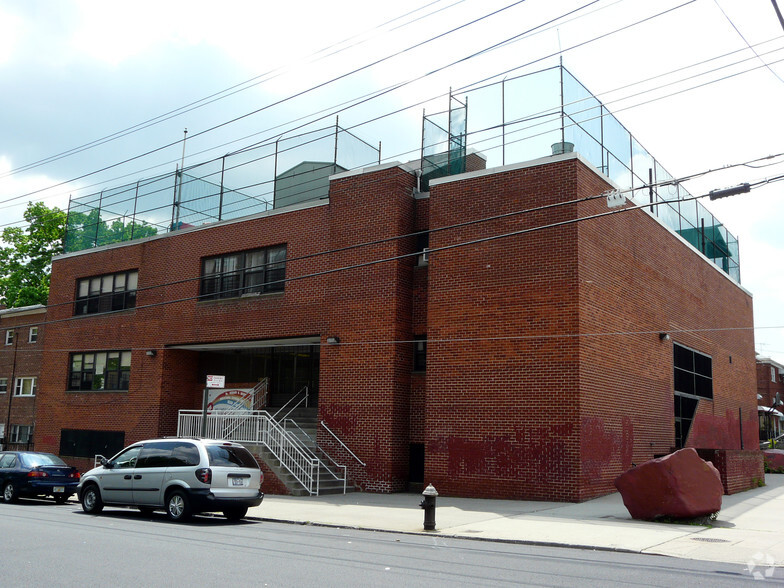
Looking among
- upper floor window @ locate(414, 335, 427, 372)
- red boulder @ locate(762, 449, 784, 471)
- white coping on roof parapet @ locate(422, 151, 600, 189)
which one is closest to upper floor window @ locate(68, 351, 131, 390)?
upper floor window @ locate(414, 335, 427, 372)

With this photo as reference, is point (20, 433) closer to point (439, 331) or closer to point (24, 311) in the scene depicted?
point (24, 311)

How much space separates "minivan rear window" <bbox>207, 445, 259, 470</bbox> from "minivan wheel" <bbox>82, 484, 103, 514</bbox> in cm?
322

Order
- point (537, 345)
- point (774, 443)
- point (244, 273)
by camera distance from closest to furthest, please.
A: point (537, 345) < point (244, 273) < point (774, 443)

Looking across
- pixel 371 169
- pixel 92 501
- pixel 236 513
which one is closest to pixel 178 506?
pixel 236 513

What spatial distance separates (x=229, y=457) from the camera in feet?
48.2

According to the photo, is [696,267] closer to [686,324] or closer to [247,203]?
[686,324]

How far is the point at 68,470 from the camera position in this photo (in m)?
18.8

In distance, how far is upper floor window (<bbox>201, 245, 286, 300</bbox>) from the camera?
78.8 ft

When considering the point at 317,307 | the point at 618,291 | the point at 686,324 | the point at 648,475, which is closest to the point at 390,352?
the point at 317,307

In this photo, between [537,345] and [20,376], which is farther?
[20,376]

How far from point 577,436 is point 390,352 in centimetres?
584

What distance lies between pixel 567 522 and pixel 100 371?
21208 millimetres

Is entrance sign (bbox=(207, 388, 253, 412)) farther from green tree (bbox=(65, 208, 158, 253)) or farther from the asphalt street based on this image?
the asphalt street

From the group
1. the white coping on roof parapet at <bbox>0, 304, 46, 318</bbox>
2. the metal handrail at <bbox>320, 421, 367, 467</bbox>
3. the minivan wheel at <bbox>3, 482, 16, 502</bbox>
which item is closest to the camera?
the minivan wheel at <bbox>3, 482, 16, 502</bbox>
